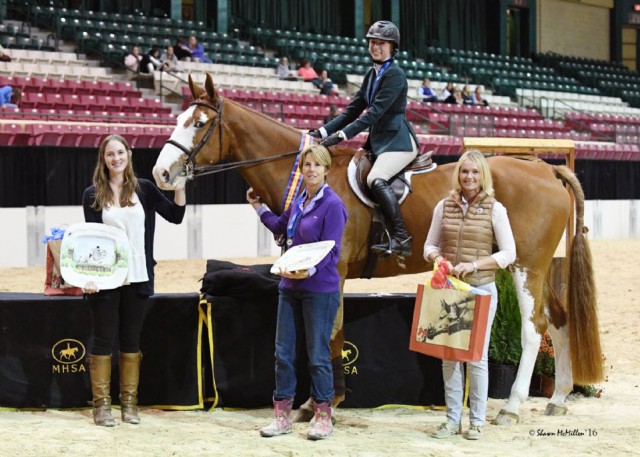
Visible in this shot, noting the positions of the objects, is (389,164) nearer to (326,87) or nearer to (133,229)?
(133,229)

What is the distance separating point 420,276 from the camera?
13828 millimetres

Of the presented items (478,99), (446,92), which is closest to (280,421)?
(446,92)

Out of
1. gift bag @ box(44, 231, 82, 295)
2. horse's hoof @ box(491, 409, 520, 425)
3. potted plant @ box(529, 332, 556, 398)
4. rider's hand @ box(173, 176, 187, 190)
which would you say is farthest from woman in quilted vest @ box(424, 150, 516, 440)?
gift bag @ box(44, 231, 82, 295)

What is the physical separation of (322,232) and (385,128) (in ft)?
4.14

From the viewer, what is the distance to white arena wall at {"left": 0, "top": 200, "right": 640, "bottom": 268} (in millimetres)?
13328

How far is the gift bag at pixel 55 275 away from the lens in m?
6.04

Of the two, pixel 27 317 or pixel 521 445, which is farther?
pixel 27 317

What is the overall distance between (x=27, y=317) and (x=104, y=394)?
0.87 m

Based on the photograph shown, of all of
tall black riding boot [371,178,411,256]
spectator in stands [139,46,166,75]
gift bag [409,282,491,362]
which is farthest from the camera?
spectator in stands [139,46,166,75]

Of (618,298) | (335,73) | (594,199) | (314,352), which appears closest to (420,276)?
(618,298)

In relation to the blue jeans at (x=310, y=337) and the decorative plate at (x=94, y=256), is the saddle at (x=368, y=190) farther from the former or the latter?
the decorative plate at (x=94, y=256)

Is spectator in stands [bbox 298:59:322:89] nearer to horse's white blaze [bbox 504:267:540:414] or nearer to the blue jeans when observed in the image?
horse's white blaze [bbox 504:267:540:414]

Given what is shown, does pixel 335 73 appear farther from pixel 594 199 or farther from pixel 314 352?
pixel 314 352

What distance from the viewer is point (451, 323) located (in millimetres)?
5508
